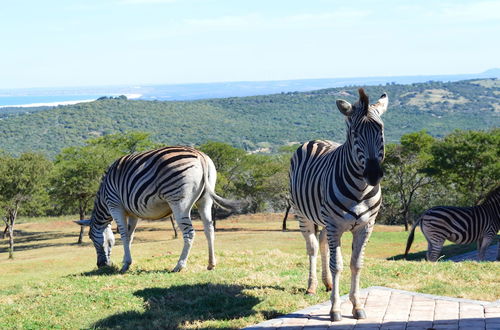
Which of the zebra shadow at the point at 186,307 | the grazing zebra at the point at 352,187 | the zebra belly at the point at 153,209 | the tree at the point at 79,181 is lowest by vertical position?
the tree at the point at 79,181

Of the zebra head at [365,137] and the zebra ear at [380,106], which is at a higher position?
the zebra ear at [380,106]

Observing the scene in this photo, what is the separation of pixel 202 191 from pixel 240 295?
12.0 ft

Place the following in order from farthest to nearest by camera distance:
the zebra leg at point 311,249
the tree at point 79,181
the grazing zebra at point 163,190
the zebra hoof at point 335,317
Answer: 1. the tree at point 79,181
2. the grazing zebra at point 163,190
3. the zebra leg at point 311,249
4. the zebra hoof at point 335,317

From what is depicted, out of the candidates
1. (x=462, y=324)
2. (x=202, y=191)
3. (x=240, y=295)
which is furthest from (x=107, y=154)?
(x=462, y=324)

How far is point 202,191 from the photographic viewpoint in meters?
13.0

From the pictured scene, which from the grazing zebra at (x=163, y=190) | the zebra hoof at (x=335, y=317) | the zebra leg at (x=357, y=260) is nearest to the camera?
the zebra hoof at (x=335, y=317)

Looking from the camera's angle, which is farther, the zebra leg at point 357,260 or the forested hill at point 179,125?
the forested hill at point 179,125

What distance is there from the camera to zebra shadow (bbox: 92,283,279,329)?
8641 mm

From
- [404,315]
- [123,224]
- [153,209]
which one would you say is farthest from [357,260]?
[123,224]

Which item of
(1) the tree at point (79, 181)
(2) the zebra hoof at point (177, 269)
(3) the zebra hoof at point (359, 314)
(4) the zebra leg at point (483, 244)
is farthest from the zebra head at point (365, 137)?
(1) the tree at point (79, 181)

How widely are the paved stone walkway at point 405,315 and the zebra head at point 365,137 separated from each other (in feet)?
7.05

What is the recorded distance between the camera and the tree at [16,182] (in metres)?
42.4

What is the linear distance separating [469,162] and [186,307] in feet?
119

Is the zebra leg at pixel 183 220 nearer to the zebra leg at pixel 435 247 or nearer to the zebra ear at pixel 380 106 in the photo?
the zebra ear at pixel 380 106
